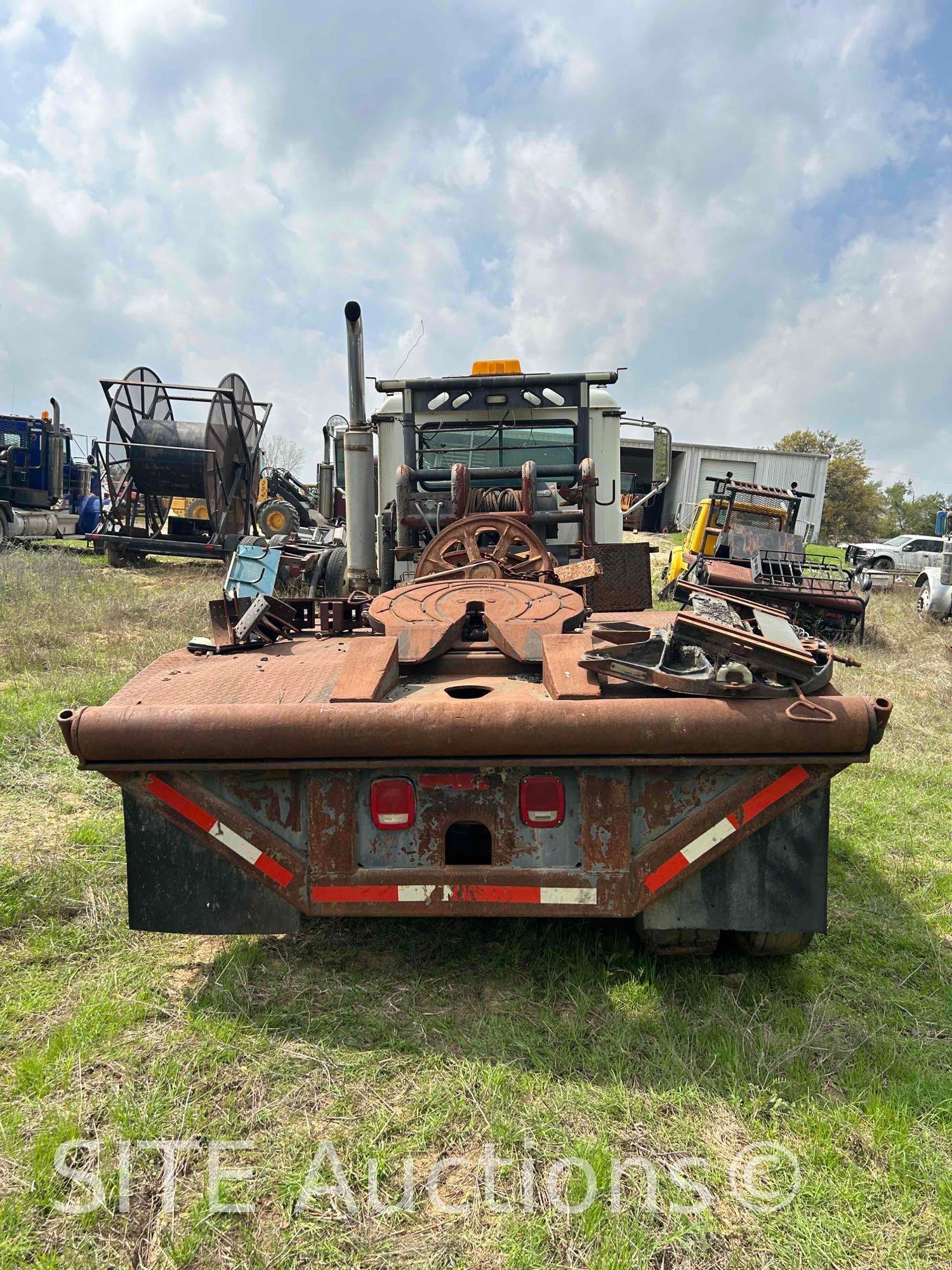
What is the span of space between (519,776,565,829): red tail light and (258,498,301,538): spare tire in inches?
356

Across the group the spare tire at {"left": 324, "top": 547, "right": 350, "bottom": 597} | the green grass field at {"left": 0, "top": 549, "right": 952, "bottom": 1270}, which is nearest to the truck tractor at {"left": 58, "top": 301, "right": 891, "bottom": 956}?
the green grass field at {"left": 0, "top": 549, "right": 952, "bottom": 1270}

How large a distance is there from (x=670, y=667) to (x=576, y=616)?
2.49 ft

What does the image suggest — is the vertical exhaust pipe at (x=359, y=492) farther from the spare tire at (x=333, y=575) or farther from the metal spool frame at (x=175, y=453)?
→ the metal spool frame at (x=175, y=453)

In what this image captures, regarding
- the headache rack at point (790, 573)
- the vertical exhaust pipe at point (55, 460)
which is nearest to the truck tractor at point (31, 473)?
the vertical exhaust pipe at point (55, 460)

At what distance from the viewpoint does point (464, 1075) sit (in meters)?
2.23

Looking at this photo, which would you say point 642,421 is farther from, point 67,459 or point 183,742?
point 67,459

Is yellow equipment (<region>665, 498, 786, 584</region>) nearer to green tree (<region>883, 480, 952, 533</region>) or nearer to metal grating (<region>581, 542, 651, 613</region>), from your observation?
metal grating (<region>581, 542, 651, 613</region>)

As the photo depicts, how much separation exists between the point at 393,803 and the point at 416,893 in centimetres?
27

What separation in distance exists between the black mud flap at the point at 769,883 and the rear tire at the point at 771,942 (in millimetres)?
170

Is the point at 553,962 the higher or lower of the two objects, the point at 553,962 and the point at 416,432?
the lower

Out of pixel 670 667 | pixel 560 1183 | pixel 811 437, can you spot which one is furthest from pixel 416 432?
pixel 811 437

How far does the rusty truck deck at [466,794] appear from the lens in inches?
88.4

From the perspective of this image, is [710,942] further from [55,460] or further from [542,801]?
[55,460]
